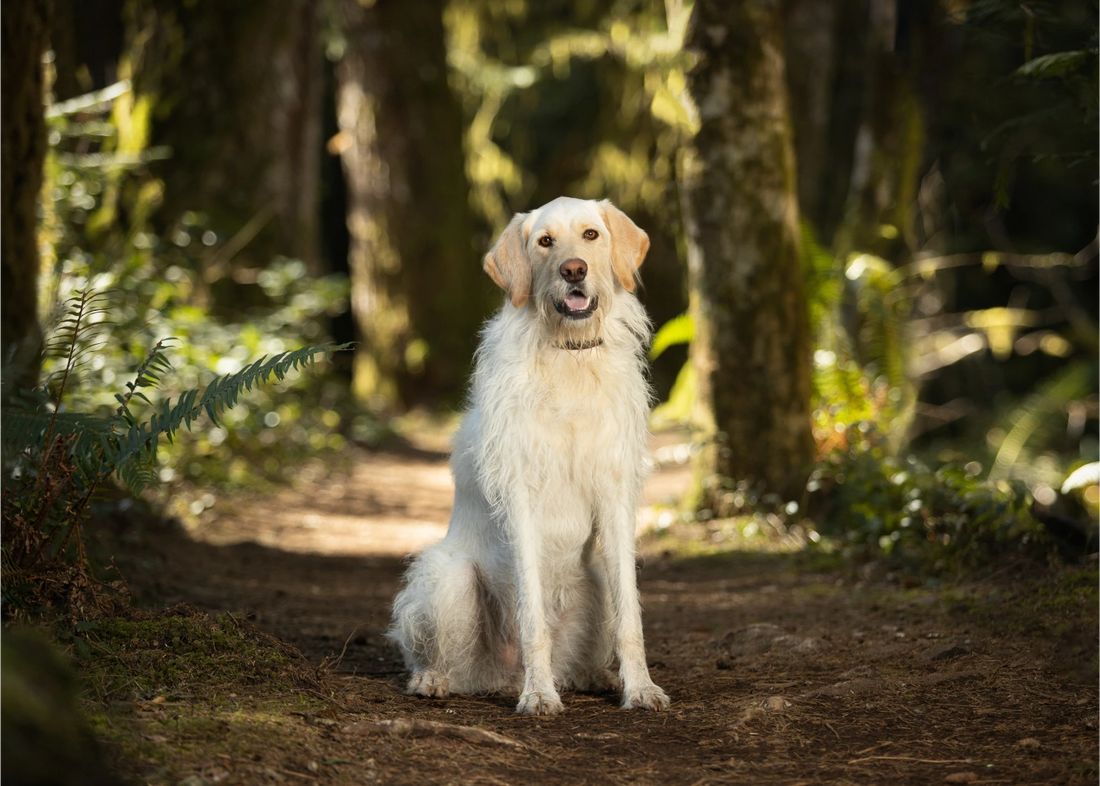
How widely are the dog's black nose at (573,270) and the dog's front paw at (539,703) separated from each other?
60.4 inches

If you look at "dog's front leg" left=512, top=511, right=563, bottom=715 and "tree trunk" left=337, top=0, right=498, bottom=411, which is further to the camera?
"tree trunk" left=337, top=0, right=498, bottom=411

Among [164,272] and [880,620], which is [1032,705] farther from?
[164,272]

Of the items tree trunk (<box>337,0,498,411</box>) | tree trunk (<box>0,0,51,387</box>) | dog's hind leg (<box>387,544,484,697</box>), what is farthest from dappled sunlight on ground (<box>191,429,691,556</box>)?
tree trunk (<box>337,0,498,411</box>)

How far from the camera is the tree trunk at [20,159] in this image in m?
5.20

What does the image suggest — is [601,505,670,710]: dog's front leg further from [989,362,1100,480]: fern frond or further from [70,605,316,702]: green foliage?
[989,362,1100,480]: fern frond

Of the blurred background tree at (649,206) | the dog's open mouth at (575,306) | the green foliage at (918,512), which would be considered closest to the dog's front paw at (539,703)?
the dog's open mouth at (575,306)

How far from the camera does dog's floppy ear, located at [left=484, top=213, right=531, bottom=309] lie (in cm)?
409

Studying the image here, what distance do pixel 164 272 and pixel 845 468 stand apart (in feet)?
20.2

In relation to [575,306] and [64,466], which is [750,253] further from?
[64,466]

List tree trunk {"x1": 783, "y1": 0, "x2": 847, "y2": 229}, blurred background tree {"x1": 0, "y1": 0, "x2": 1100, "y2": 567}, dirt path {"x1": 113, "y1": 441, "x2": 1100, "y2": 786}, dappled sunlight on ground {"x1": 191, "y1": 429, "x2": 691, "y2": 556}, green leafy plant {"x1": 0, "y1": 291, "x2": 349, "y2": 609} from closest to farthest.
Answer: dirt path {"x1": 113, "y1": 441, "x2": 1100, "y2": 786}, green leafy plant {"x1": 0, "y1": 291, "x2": 349, "y2": 609}, blurred background tree {"x1": 0, "y1": 0, "x2": 1100, "y2": 567}, dappled sunlight on ground {"x1": 191, "y1": 429, "x2": 691, "y2": 556}, tree trunk {"x1": 783, "y1": 0, "x2": 847, "y2": 229}

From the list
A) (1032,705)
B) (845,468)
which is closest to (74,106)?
(845,468)

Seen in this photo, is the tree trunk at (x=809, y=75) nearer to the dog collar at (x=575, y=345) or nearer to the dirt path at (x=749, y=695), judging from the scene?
the dirt path at (x=749, y=695)

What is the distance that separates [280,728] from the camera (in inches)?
121

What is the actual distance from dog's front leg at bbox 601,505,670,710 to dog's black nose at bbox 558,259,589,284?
35.1 inches
